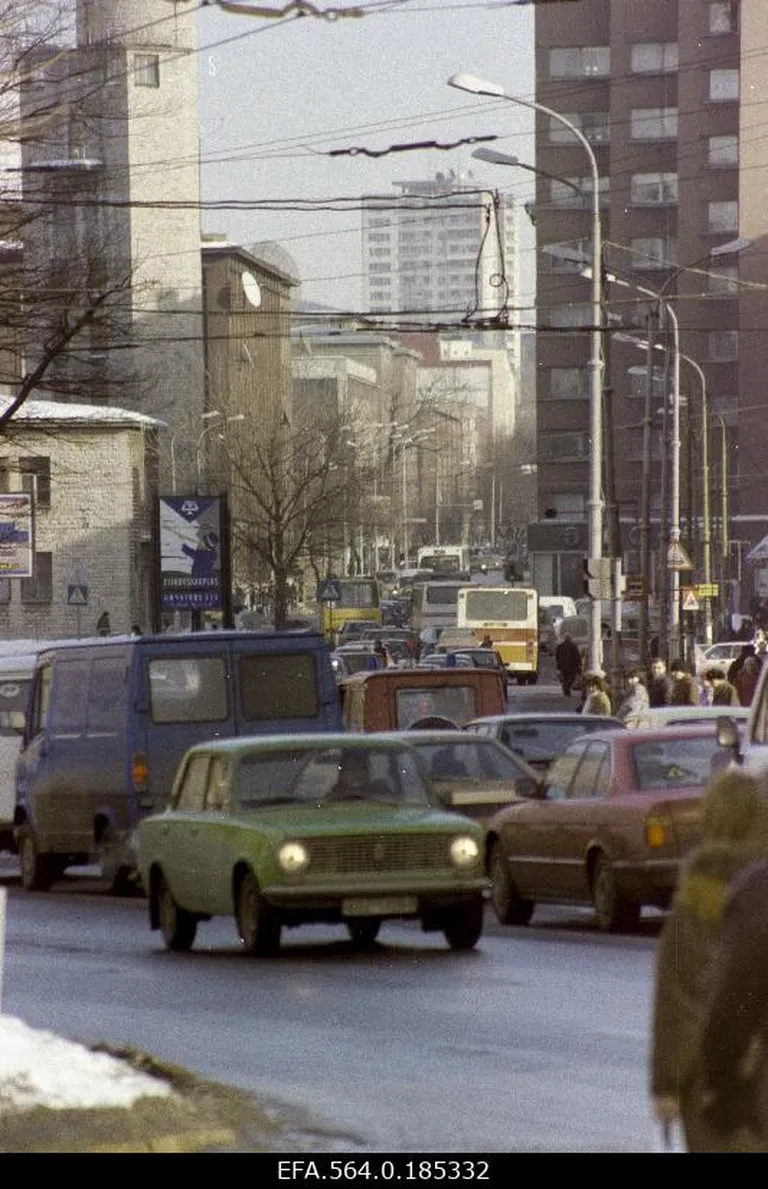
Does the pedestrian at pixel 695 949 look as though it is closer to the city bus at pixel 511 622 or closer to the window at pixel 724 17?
the city bus at pixel 511 622

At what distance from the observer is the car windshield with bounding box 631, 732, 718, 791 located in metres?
17.6

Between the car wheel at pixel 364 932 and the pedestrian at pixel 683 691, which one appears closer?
the car wheel at pixel 364 932

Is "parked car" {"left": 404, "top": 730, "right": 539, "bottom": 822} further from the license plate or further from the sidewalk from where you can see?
the sidewalk

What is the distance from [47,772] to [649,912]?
751 centimetres

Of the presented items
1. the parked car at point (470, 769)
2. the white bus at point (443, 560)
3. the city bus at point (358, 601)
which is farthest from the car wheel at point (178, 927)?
the white bus at point (443, 560)

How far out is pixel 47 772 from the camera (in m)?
25.2

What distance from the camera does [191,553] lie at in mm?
45688

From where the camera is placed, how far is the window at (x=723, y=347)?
390ft

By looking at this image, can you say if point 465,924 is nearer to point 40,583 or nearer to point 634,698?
point 634,698

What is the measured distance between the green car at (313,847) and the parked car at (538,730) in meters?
7.20

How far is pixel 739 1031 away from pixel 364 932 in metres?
13.0

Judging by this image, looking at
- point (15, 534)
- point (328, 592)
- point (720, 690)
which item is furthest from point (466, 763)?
point (328, 592)

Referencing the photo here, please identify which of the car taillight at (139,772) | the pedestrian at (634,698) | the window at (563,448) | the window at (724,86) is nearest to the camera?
the car taillight at (139,772)
